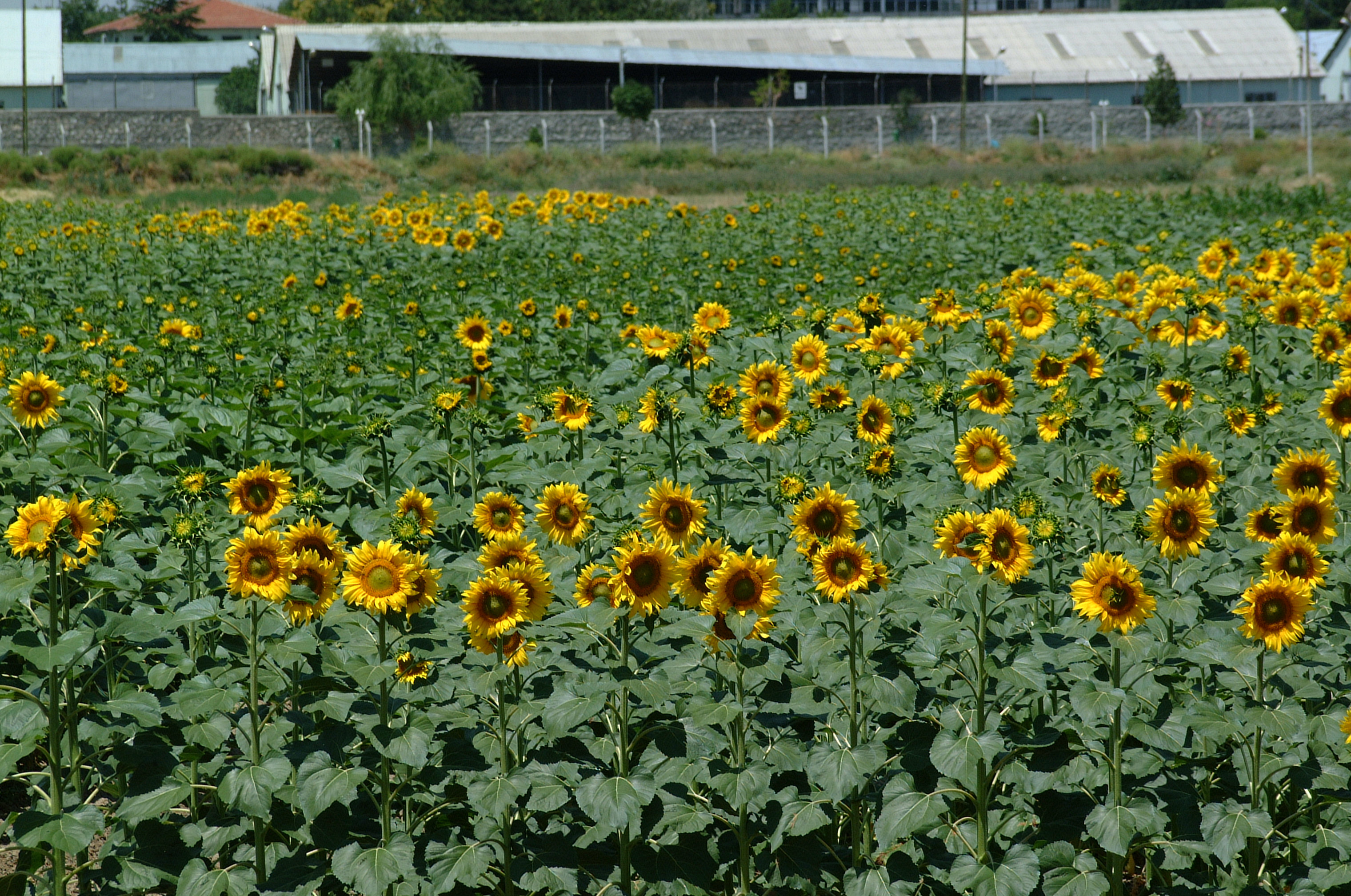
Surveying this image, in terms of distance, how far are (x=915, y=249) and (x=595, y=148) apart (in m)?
33.0

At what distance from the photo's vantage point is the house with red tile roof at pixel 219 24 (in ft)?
266

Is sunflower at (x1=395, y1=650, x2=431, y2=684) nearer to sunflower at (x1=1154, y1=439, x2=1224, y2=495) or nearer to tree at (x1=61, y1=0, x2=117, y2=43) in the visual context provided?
sunflower at (x1=1154, y1=439, x2=1224, y2=495)

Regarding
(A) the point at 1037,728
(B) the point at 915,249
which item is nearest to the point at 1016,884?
(A) the point at 1037,728

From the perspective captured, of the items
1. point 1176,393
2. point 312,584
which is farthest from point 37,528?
point 1176,393

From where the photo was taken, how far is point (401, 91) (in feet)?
131

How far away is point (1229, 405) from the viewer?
4.41 metres

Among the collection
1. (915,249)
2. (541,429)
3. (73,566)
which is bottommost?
(73,566)

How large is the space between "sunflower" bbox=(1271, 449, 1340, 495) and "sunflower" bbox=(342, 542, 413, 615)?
2.26 m

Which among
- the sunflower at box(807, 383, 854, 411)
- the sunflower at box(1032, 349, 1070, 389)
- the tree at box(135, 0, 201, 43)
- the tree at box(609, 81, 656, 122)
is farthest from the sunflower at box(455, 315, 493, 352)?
the tree at box(135, 0, 201, 43)

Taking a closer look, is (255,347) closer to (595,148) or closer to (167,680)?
(167,680)

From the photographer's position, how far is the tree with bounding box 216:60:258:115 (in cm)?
6262

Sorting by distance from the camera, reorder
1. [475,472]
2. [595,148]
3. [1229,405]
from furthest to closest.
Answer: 1. [595,148]
2. [1229,405]
3. [475,472]

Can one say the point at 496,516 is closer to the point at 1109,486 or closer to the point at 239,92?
the point at 1109,486

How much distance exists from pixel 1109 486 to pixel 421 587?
5.99 feet
